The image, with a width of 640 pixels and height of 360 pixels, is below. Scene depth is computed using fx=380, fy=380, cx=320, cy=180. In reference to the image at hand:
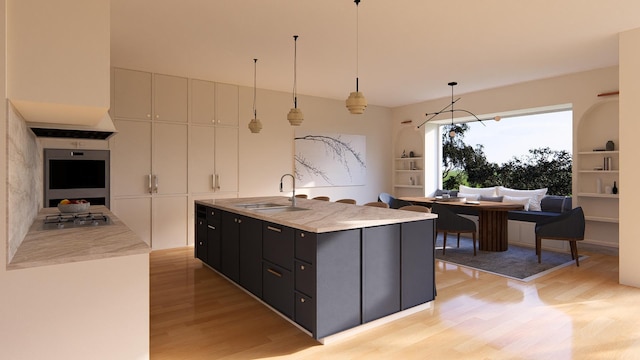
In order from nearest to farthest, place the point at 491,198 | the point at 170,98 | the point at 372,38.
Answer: the point at 372,38 < the point at 170,98 < the point at 491,198

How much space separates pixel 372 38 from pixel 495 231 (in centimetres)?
366

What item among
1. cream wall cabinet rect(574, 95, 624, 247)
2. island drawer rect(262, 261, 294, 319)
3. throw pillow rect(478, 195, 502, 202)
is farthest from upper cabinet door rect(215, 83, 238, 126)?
cream wall cabinet rect(574, 95, 624, 247)

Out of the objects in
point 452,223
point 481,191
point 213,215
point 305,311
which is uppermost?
point 481,191

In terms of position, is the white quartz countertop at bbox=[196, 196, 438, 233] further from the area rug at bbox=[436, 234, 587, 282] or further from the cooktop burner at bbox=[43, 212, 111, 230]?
the area rug at bbox=[436, 234, 587, 282]

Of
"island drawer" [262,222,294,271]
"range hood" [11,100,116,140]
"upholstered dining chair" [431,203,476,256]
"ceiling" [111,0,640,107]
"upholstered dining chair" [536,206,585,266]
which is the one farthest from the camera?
"upholstered dining chair" [431,203,476,256]

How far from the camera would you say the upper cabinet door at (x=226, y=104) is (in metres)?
6.57

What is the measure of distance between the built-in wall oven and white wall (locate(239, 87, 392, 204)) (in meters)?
2.23

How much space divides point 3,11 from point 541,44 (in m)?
5.12

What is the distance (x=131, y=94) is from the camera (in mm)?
5789

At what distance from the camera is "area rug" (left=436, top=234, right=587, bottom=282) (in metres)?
4.77

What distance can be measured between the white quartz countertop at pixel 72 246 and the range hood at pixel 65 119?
73cm

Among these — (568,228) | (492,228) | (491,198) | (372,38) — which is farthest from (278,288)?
(491,198)

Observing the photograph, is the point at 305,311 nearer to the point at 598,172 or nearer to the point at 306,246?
the point at 306,246

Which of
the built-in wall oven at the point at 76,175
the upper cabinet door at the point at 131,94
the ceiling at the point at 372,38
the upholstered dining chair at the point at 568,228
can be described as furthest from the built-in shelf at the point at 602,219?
the built-in wall oven at the point at 76,175
